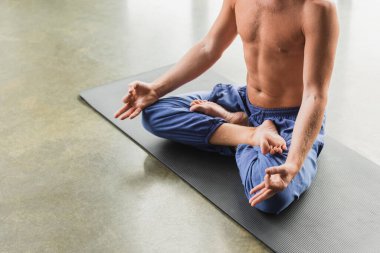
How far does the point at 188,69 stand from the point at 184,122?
0.22m

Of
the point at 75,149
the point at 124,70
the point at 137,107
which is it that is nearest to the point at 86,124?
the point at 75,149

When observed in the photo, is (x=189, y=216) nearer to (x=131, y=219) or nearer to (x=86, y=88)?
(x=131, y=219)

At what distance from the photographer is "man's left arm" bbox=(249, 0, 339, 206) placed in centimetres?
192

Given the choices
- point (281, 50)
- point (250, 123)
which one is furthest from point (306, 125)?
point (250, 123)

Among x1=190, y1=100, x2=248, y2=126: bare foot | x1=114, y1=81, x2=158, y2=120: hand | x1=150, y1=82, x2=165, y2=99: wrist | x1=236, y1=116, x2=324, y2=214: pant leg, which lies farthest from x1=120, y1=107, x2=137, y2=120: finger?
x1=236, y1=116, x2=324, y2=214: pant leg

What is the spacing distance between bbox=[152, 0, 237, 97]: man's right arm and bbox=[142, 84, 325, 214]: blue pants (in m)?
0.07

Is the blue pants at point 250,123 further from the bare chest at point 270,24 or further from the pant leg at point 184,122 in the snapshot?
the bare chest at point 270,24

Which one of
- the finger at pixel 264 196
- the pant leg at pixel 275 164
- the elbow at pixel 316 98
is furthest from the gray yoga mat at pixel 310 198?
the elbow at pixel 316 98

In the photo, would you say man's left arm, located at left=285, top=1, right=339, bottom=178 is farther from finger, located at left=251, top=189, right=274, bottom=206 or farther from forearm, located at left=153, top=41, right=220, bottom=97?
forearm, located at left=153, top=41, right=220, bottom=97

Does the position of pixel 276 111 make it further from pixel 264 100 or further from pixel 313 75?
pixel 313 75

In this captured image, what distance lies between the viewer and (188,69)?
2.40 metres

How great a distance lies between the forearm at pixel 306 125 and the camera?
6.37ft

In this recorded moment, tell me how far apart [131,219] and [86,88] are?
107cm

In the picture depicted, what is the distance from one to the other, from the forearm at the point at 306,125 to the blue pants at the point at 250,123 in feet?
0.48
